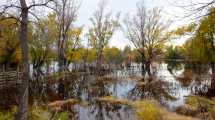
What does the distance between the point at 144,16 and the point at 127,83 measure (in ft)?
73.9

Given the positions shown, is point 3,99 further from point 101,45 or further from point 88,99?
point 101,45

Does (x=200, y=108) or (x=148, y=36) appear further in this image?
(x=148, y=36)

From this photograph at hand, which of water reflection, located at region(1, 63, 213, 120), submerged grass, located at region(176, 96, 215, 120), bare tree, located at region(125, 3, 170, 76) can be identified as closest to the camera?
submerged grass, located at region(176, 96, 215, 120)

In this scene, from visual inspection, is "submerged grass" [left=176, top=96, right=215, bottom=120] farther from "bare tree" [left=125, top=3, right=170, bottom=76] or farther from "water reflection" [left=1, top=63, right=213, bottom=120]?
"bare tree" [left=125, top=3, right=170, bottom=76]

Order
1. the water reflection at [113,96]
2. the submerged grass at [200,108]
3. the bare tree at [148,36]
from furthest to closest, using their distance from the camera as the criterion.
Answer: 1. the bare tree at [148,36]
2. the water reflection at [113,96]
3. the submerged grass at [200,108]

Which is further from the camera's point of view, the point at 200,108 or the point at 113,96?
the point at 113,96

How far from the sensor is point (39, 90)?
29.4 metres

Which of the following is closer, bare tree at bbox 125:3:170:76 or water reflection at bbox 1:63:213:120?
water reflection at bbox 1:63:213:120

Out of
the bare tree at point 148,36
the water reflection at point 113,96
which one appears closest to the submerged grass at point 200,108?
the water reflection at point 113,96

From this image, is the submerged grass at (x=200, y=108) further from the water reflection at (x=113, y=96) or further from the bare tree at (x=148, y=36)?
the bare tree at (x=148, y=36)

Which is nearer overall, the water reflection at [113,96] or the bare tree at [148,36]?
the water reflection at [113,96]

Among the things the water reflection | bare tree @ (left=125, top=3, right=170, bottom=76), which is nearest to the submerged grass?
the water reflection

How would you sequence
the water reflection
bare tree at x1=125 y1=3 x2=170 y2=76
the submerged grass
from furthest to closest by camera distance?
bare tree at x1=125 y1=3 x2=170 y2=76, the water reflection, the submerged grass

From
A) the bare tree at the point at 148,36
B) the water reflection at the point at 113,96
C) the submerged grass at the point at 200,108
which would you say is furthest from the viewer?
the bare tree at the point at 148,36
